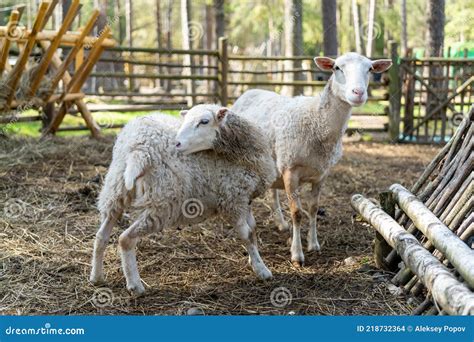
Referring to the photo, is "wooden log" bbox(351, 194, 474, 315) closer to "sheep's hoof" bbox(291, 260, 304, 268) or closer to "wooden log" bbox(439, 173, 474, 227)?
"wooden log" bbox(439, 173, 474, 227)

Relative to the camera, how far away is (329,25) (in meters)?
12.7

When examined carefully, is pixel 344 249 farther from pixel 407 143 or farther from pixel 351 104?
pixel 407 143

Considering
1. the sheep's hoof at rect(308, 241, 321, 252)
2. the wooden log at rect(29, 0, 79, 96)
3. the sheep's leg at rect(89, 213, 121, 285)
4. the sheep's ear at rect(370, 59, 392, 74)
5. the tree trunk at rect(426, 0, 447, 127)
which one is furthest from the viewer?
the tree trunk at rect(426, 0, 447, 127)

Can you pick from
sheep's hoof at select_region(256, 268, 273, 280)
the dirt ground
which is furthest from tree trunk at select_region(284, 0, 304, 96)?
sheep's hoof at select_region(256, 268, 273, 280)

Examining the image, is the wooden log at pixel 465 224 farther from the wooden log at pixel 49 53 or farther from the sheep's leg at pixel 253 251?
the wooden log at pixel 49 53

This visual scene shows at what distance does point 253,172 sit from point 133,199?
0.85 meters

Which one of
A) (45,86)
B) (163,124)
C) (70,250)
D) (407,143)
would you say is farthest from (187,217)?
(407,143)

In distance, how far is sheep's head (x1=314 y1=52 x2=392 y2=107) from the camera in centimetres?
410

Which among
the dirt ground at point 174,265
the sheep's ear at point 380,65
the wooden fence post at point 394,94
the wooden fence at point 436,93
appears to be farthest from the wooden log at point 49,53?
the wooden fence at point 436,93

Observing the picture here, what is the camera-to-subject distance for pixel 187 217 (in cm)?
377

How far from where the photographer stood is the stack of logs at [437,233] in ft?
9.40

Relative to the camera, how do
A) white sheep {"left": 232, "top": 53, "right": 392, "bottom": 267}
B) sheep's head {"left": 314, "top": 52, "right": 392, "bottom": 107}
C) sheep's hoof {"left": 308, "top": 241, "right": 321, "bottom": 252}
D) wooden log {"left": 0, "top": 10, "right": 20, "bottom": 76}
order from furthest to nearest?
wooden log {"left": 0, "top": 10, "right": 20, "bottom": 76}, sheep's hoof {"left": 308, "top": 241, "right": 321, "bottom": 252}, white sheep {"left": 232, "top": 53, "right": 392, "bottom": 267}, sheep's head {"left": 314, "top": 52, "right": 392, "bottom": 107}

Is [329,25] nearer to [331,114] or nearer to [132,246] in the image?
[331,114]

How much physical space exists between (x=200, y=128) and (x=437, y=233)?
1.62m
